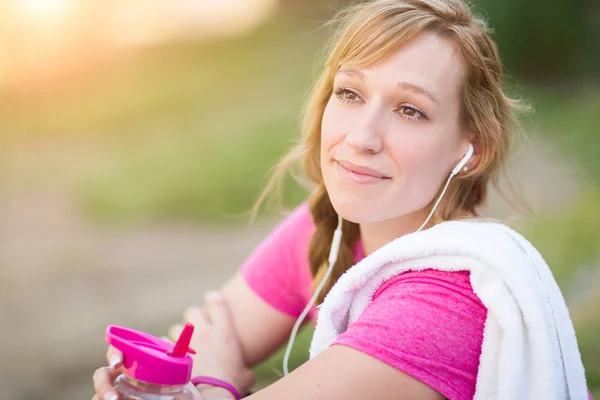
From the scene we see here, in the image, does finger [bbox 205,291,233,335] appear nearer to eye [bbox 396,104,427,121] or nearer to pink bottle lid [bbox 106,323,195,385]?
pink bottle lid [bbox 106,323,195,385]

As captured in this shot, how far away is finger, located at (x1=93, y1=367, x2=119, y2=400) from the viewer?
134 centimetres

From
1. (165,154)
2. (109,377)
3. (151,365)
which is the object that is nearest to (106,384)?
(109,377)

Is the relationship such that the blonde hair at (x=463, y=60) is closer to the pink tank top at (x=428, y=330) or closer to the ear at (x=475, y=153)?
the ear at (x=475, y=153)

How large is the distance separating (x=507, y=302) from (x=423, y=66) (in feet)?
1.66

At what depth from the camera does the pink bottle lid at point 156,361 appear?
4.19 feet

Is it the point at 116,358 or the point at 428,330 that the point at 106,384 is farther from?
the point at 428,330

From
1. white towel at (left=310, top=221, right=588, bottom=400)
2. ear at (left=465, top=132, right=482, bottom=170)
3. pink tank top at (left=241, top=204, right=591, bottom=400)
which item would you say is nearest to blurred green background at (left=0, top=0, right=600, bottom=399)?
ear at (left=465, top=132, right=482, bottom=170)

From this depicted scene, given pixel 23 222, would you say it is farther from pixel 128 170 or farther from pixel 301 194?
pixel 301 194

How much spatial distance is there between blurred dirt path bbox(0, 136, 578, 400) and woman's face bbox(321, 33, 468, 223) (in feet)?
6.15

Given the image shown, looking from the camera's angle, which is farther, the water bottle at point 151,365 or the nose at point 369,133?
the nose at point 369,133

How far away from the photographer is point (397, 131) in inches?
60.7

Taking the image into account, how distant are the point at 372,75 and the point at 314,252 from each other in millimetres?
529

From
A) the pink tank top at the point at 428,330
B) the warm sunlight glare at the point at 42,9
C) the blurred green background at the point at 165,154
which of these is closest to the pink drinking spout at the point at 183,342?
the pink tank top at the point at 428,330

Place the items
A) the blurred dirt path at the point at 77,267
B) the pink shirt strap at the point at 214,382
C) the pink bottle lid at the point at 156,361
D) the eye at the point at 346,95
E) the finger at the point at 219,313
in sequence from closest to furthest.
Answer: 1. the pink bottle lid at the point at 156,361
2. the eye at the point at 346,95
3. the pink shirt strap at the point at 214,382
4. the finger at the point at 219,313
5. the blurred dirt path at the point at 77,267
